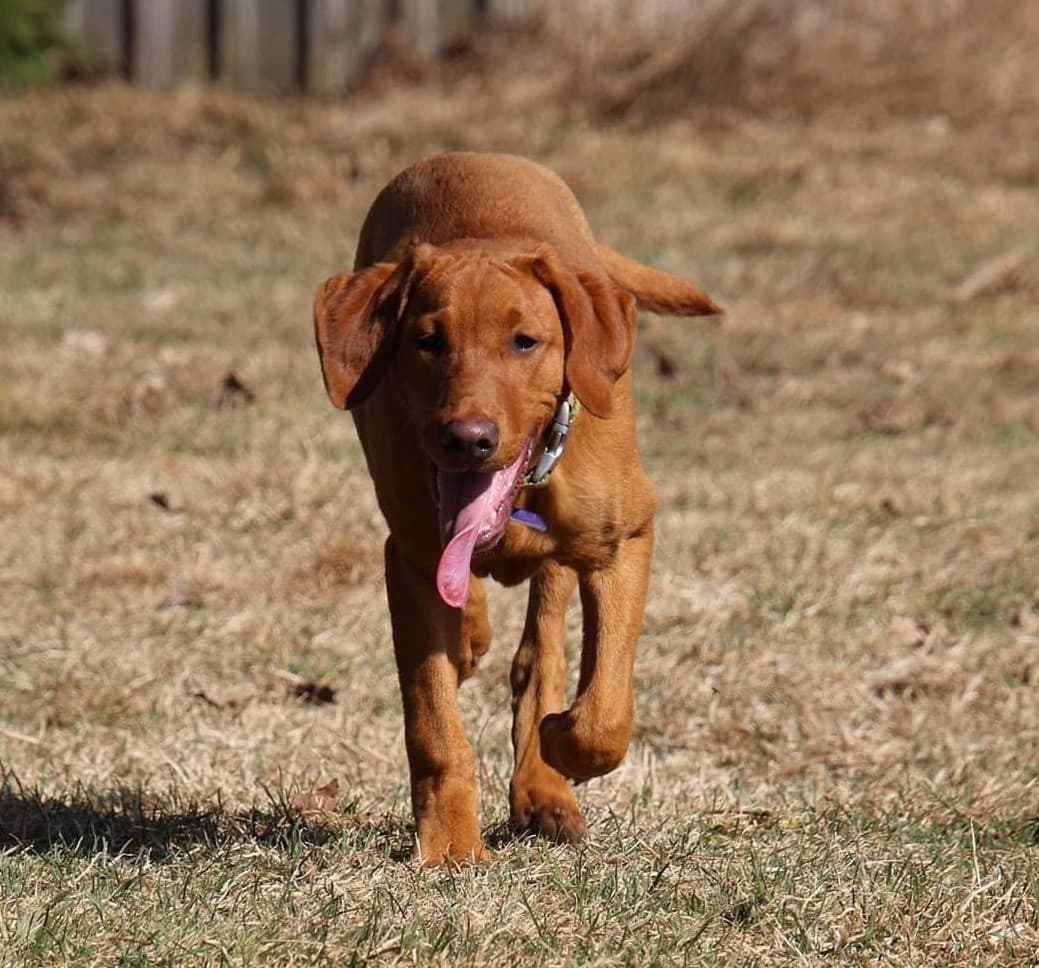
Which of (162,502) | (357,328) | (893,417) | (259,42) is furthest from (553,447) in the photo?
(259,42)

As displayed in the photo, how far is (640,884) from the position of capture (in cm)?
355

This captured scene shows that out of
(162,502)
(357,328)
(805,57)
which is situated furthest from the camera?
(805,57)

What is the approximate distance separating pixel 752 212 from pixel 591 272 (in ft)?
24.7

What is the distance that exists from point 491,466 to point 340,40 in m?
10.1

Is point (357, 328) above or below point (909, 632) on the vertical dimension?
above

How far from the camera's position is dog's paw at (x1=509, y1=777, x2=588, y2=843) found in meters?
4.16

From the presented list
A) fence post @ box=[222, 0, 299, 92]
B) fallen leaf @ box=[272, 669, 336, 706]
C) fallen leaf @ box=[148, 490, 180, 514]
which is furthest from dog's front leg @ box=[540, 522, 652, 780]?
fence post @ box=[222, 0, 299, 92]

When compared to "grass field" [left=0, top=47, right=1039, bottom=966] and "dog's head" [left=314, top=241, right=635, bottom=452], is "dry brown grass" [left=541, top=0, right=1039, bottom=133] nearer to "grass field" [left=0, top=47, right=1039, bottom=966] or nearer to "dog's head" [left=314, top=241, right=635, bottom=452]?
"grass field" [left=0, top=47, right=1039, bottom=966]

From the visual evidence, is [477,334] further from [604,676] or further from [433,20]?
[433,20]

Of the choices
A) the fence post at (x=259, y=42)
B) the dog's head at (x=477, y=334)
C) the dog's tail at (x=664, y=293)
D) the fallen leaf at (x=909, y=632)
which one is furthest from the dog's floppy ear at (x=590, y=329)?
the fence post at (x=259, y=42)

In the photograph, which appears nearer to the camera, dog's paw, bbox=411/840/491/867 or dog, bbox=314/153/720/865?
dog, bbox=314/153/720/865

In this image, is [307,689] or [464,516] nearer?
[464,516]

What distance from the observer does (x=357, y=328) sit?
384 cm

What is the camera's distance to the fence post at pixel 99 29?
13188 mm
